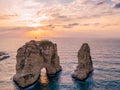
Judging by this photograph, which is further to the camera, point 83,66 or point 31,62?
point 83,66

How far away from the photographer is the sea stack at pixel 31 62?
7809 centimetres

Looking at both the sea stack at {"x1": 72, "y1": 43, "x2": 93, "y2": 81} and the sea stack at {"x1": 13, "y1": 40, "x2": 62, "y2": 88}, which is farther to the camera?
the sea stack at {"x1": 72, "y1": 43, "x2": 93, "y2": 81}

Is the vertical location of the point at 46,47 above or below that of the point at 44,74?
above

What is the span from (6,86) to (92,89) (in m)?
30.9

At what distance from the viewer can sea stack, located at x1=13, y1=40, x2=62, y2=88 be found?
256 ft

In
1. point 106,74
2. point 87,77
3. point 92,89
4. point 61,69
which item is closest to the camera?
point 92,89

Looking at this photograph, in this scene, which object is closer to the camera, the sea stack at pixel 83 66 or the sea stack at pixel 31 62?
the sea stack at pixel 31 62

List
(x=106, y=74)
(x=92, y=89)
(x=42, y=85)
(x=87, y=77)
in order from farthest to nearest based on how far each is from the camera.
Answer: (x=106, y=74)
(x=87, y=77)
(x=42, y=85)
(x=92, y=89)

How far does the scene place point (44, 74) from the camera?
97.3 meters

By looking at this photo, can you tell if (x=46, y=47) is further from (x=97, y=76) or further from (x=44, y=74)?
(x=97, y=76)

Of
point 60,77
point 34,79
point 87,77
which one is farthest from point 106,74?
point 34,79

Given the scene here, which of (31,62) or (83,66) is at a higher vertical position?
(31,62)

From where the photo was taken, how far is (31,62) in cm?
8219

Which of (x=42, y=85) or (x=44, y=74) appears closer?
(x=42, y=85)
